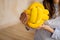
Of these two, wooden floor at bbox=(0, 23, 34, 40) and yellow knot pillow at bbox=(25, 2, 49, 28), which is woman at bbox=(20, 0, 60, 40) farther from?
wooden floor at bbox=(0, 23, 34, 40)

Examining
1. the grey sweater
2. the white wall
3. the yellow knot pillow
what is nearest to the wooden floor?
the white wall

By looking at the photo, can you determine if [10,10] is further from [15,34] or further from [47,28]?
[47,28]

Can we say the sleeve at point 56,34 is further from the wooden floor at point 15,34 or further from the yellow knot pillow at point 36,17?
the wooden floor at point 15,34

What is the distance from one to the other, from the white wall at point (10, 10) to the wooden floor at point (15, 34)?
181 mm

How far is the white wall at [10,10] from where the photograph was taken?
2.58 m

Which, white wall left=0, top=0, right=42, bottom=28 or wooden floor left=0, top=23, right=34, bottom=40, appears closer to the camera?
wooden floor left=0, top=23, right=34, bottom=40

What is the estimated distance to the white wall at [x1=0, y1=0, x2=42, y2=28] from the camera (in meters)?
2.58

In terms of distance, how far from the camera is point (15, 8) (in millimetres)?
2781

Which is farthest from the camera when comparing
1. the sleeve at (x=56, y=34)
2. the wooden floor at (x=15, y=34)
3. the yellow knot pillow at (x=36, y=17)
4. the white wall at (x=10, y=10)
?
the white wall at (x=10, y=10)

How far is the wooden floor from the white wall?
181mm

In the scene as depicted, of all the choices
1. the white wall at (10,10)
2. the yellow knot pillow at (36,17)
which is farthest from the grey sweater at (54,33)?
the white wall at (10,10)

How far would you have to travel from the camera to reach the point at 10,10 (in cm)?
270

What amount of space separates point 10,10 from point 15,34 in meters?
0.60

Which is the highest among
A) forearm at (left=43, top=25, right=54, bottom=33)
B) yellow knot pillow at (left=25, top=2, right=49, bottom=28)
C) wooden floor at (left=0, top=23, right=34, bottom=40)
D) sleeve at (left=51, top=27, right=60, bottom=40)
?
yellow knot pillow at (left=25, top=2, right=49, bottom=28)
